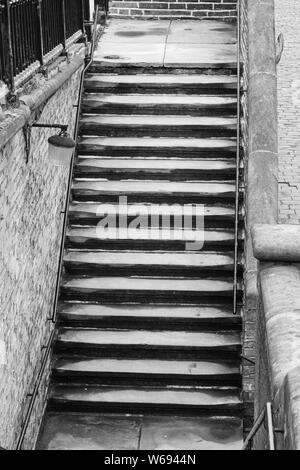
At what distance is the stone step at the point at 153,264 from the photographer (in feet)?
31.2

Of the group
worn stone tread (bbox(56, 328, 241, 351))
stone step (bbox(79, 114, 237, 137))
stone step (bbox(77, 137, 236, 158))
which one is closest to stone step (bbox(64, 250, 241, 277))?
worn stone tread (bbox(56, 328, 241, 351))

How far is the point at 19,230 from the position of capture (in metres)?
7.41

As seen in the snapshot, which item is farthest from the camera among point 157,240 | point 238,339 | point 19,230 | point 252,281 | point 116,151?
point 116,151

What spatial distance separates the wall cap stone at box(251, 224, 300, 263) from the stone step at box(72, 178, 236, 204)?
153 inches

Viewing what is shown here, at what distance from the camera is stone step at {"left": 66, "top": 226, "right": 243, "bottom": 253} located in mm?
9719

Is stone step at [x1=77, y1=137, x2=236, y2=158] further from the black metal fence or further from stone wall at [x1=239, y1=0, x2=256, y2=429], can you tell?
the black metal fence

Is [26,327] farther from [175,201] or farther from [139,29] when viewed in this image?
[139,29]

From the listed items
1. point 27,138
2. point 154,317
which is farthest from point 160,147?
point 27,138

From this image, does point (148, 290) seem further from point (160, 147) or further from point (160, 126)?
point (160, 126)

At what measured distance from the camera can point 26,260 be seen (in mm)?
7754

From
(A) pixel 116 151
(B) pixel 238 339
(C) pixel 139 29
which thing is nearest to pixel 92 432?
(B) pixel 238 339

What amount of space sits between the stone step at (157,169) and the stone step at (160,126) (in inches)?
16.5

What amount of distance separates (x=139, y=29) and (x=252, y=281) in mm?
A: 6448

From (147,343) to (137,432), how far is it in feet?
3.22
